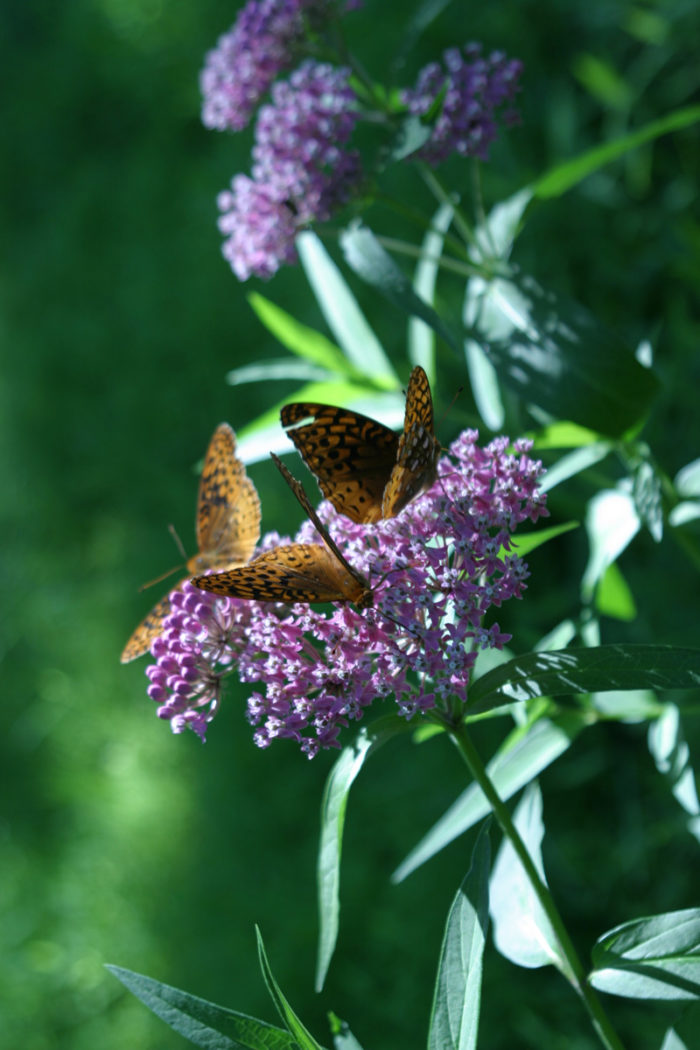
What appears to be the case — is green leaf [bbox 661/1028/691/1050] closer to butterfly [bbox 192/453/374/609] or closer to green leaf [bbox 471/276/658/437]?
butterfly [bbox 192/453/374/609]

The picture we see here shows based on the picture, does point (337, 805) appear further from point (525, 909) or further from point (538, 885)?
point (525, 909)

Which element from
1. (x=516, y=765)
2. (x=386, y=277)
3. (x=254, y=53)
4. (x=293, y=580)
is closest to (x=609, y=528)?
(x=516, y=765)

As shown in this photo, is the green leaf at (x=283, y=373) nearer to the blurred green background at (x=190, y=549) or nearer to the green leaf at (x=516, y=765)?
the blurred green background at (x=190, y=549)

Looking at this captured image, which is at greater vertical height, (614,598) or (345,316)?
(345,316)

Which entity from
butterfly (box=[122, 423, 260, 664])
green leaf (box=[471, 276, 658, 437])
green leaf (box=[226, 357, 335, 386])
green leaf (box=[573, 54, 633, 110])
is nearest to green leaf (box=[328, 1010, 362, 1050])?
butterfly (box=[122, 423, 260, 664])

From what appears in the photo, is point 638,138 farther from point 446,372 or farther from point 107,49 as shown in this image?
point 107,49

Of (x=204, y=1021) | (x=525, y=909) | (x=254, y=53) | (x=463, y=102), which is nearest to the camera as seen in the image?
(x=204, y=1021)
